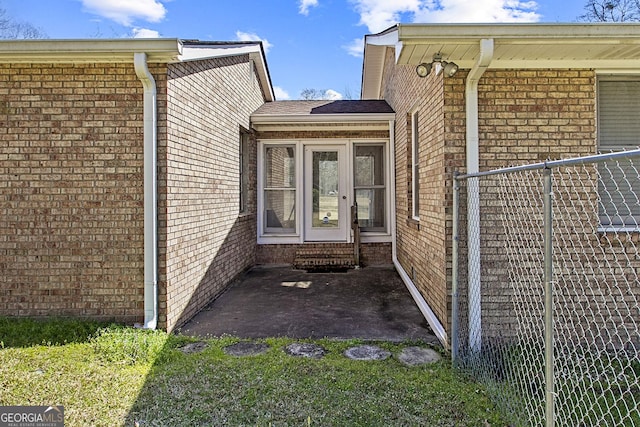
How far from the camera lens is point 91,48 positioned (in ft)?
13.2

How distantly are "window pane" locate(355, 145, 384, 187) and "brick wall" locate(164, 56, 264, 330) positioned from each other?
252 cm

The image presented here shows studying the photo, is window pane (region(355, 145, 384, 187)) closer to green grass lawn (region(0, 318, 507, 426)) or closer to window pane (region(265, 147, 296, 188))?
window pane (region(265, 147, 296, 188))

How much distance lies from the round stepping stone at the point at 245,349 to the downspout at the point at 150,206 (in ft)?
3.15

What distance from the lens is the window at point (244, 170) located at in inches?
298

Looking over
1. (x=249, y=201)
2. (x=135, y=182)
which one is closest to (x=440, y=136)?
(x=135, y=182)

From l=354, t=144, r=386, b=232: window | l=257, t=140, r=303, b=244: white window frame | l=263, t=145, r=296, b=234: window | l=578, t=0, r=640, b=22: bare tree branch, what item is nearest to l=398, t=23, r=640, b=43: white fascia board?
l=354, t=144, r=386, b=232: window

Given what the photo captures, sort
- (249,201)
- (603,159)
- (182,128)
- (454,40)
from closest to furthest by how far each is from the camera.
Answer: (603,159), (454,40), (182,128), (249,201)

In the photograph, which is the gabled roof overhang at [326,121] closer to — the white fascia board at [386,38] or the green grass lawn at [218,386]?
the white fascia board at [386,38]

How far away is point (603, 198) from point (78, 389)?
5230 mm

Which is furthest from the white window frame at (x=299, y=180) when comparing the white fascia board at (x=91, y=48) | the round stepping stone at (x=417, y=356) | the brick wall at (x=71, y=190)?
the round stepping stone at (x=417, y=356)

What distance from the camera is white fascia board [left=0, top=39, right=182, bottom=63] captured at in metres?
3.98

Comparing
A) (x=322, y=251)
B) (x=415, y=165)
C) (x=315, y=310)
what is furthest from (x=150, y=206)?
(x=322, y=251)

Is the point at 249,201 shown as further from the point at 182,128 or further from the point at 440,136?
the point at 440,136

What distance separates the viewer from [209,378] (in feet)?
10.7
